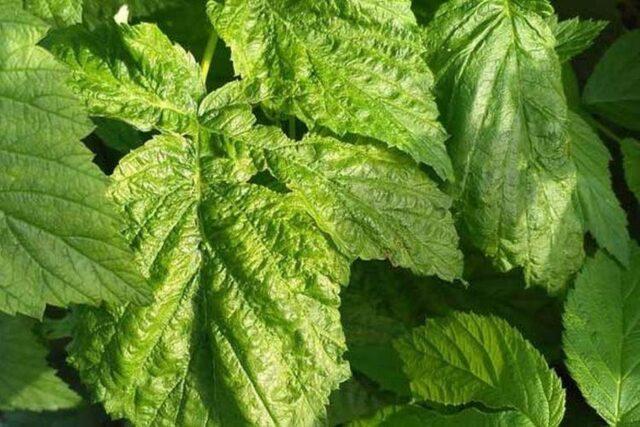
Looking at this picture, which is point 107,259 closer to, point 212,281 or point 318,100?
point 212,281

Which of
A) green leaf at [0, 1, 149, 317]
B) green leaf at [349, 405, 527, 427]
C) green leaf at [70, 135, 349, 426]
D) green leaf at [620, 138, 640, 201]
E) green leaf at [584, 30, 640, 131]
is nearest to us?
green leaf at [0, 1, 149, 317]

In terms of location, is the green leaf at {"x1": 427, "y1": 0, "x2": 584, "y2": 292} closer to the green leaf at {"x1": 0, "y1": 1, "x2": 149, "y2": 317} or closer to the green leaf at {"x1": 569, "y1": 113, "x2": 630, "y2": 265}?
the green leaf at {"x1": 569, "y1": 113, "x2": 630, "y2": 265}

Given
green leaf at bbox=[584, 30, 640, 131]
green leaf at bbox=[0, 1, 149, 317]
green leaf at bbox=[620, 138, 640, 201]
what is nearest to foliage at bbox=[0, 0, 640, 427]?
green leaf at bbox=[0, 1, 149, 317]

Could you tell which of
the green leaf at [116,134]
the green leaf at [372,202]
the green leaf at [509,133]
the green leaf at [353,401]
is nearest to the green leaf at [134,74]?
the green leaf at [372,202]

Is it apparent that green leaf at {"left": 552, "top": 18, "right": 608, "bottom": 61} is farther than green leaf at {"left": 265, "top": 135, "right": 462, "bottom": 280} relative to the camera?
Yes

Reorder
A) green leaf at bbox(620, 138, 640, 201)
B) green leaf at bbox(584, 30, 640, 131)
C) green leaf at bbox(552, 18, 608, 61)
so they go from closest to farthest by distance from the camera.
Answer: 1. green leaf at bbox(552, 18, 608, 61)
2. green leaf at bbox(620, 138, 640, 201)
3. green leaf at bbox(584, 30, 640, 131)

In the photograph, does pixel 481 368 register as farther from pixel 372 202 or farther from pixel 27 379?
pixel 27 379

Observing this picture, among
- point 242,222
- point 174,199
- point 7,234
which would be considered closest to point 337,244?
point 242,222
